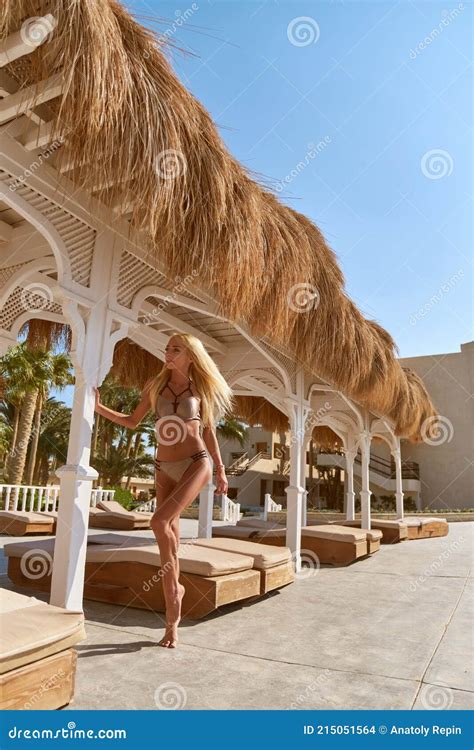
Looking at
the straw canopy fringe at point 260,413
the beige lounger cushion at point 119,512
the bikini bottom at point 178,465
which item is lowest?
the beige lounger cushion at point 119,512

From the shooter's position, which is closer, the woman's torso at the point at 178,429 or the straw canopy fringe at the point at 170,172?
the straw canopy fringe at the point at 170,172

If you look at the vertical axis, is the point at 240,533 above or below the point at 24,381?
below

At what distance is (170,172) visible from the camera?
3.57 meters

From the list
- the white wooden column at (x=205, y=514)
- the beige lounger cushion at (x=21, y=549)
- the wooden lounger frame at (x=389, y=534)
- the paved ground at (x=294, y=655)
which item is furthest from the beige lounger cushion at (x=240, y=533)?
the wooden lounger frame at (x=389, y=534)

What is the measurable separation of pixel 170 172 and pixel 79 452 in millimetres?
2129

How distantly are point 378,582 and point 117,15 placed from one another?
6339mm

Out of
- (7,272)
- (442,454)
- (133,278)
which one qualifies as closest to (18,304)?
(7,272)

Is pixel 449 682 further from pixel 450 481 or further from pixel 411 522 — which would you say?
pixel 450 481

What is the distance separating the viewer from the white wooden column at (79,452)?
3.63 metres

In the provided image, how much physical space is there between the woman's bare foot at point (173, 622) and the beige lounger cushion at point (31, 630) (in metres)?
0.84

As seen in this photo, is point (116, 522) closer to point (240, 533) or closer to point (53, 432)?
point (240, 533)

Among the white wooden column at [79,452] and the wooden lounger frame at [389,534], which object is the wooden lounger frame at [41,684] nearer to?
the white wooden column at [79,452]

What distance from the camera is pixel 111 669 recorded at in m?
2.81

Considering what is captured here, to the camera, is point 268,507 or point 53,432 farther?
point 53,432
